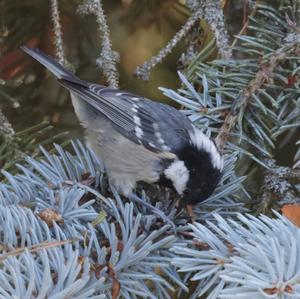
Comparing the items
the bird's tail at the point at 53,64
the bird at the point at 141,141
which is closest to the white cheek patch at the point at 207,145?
the bird at the point at 141,141

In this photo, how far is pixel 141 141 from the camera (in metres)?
1.16

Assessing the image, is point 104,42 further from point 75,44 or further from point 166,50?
point 75,44

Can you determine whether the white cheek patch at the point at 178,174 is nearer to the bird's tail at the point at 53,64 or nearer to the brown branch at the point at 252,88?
the brown branch at the point at 252,88

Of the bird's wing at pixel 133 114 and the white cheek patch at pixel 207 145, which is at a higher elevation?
the white cheek patch at pixel 207 145

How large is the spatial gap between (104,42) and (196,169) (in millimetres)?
262

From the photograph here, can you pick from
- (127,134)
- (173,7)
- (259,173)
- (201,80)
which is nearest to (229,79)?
(201,80)

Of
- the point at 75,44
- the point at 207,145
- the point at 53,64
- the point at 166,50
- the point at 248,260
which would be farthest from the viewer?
the point at 75,44

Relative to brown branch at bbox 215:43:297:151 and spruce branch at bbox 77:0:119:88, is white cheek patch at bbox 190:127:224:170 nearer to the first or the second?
brown branch at bbox 215:43:297:151

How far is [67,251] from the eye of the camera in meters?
0.64

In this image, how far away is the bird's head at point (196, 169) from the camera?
0.85 metres

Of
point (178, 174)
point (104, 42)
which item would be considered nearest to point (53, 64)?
point (104, 42)

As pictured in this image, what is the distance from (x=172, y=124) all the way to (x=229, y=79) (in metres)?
0.15

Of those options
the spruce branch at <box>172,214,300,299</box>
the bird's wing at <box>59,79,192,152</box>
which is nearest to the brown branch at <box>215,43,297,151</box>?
the bird's wing at <box>59,79,192,152</box>

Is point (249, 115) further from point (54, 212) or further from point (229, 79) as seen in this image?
point (54, 212)
